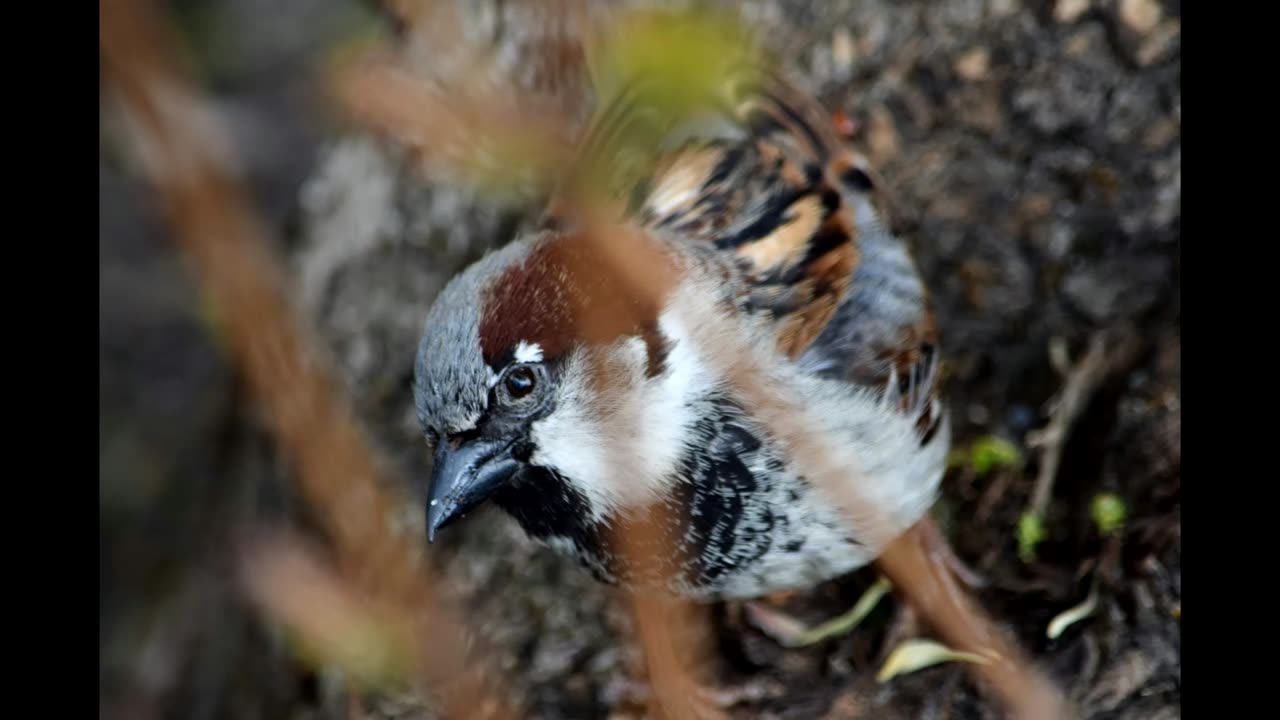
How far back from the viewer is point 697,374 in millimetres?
2287

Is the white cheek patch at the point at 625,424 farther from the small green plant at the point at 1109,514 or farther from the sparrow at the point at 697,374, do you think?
the small green plant at the point at 1109,514

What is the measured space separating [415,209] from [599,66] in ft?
A: 6.81

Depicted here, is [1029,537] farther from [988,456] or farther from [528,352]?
[528,352]

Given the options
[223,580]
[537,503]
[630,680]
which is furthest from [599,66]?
[223,580]

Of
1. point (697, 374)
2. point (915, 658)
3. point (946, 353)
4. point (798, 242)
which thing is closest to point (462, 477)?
point (697, 374)

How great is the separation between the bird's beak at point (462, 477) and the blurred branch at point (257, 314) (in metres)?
0.97

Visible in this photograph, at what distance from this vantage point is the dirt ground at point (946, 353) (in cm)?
277

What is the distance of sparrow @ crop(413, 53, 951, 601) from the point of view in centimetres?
209

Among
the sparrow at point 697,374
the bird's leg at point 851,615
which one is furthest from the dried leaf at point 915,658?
the sparrow at point 697,374

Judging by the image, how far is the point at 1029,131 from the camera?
135 inches

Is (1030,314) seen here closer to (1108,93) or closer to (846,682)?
(1108,93)

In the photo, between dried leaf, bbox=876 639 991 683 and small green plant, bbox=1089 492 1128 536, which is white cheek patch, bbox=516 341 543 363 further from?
small green plant, bbox=1089 492 1128 536

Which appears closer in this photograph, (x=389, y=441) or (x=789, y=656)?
(x=789, y=656)

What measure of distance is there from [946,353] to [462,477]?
175cm
